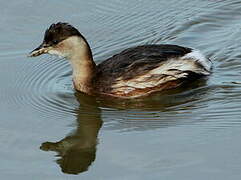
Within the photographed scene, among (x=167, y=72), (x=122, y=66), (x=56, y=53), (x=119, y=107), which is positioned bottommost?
(x=119, y=107)

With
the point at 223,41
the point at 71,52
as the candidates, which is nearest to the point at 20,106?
the point at 71,52

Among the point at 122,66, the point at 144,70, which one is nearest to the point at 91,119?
the point at 122,66

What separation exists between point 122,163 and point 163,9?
14.0ft

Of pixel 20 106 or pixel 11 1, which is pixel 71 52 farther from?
pixel 11 1

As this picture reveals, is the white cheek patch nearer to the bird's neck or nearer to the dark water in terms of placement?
the bird's neck

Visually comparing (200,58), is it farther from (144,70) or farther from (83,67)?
(83,67)

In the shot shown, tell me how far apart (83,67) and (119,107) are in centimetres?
76

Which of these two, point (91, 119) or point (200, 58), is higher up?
point (200, 58)

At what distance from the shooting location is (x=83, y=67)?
9.53 metres

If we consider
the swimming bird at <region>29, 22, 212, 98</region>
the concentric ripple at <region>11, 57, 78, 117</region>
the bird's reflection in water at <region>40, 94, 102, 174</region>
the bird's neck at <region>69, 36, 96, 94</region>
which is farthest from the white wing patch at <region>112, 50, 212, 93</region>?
the concentric ripple at <region>11, 57, 78, 117</region>

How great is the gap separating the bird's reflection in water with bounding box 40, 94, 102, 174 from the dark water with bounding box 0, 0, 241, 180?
0.01m

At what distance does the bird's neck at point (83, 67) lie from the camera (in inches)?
373

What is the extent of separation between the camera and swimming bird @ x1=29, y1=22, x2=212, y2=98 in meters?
9.35

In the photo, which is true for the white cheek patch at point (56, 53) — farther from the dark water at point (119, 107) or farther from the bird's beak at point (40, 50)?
the dark water at point (119, 107)
